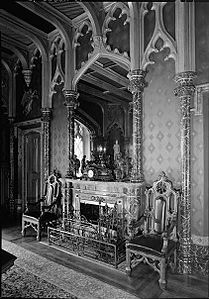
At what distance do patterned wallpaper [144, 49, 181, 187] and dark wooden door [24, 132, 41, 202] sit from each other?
11.4 feet

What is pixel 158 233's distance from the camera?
11.6 feet

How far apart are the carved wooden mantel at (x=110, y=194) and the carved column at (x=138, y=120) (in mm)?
204

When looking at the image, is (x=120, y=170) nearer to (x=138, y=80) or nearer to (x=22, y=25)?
(x=138, y=80)

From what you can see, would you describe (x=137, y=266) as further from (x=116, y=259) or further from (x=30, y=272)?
(x=30, y=272)

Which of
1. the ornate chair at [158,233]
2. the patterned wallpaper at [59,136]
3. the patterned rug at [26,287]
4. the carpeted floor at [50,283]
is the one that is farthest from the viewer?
the patterned wallpaper at [59,136]

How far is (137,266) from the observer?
11.2 ft

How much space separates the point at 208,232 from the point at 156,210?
79 cm

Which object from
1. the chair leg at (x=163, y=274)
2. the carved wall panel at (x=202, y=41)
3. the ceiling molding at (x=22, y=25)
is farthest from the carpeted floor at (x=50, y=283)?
the ceiling molding at (x=22, y=25)

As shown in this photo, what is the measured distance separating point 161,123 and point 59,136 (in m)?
2.70

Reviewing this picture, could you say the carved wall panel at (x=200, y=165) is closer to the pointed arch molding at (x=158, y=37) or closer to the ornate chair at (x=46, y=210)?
the pointed arch molding at (x=158, y=37)

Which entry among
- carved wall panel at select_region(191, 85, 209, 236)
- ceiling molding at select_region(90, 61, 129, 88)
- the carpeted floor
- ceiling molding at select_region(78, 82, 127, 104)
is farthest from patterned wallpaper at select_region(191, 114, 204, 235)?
ceiling molding at select_region(78, 82, 127, 104)

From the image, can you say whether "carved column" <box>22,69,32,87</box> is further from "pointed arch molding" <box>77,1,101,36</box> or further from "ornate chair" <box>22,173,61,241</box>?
"ornate chair" <box>22,173,61,241</box>

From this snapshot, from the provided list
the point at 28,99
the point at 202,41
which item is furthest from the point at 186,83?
the point at 28,99

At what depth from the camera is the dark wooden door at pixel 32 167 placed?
630 cm
